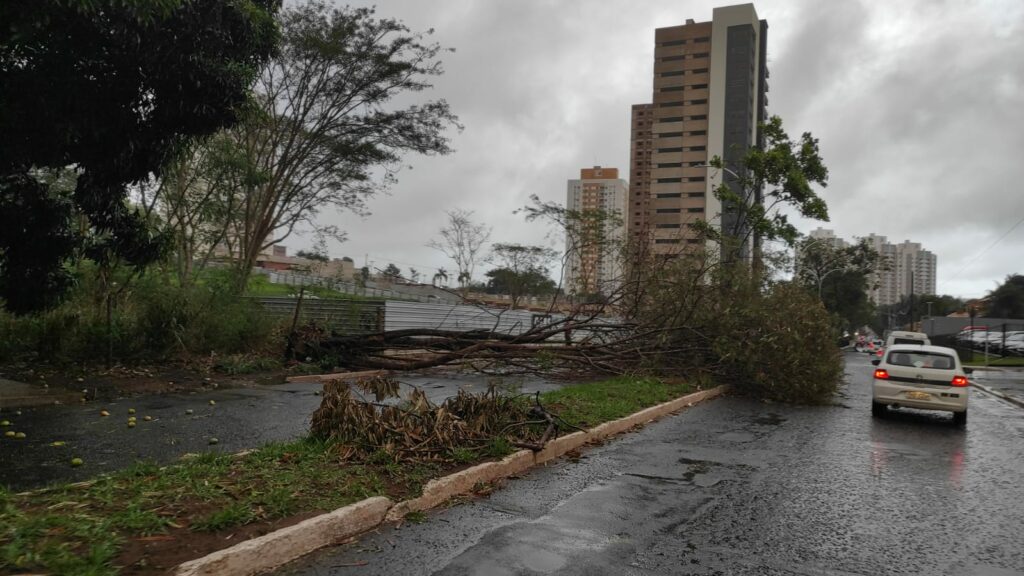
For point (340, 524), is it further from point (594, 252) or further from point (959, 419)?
point (594, 252)

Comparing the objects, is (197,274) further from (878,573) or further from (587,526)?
(878,573)

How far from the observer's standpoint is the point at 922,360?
12234mm

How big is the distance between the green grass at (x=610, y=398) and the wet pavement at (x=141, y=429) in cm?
104

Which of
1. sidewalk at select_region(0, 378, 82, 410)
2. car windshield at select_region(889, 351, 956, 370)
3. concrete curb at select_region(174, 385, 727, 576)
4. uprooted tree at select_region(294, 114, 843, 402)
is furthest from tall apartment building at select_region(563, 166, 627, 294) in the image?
sidewalk at select_region(0, 378, 82, 410)

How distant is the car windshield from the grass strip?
9.33m

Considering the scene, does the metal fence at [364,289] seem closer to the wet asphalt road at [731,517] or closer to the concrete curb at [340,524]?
the wet asphalt road at [731,517]

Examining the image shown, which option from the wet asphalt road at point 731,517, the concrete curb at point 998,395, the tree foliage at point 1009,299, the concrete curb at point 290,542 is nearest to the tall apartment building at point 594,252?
the wet asphalt road at point 731,517

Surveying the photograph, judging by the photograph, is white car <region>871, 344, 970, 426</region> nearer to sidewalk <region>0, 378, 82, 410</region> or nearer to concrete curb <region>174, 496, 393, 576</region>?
concrete curb <region>174, 496, 393, 576</region>

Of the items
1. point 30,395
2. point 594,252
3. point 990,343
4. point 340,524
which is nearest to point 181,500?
point 340,524

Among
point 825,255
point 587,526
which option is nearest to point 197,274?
point 587,526

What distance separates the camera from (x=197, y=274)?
17078mm

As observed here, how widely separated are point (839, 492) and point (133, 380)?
37.7ft

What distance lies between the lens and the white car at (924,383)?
1170 cm

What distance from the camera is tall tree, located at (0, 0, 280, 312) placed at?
8.02 metres
